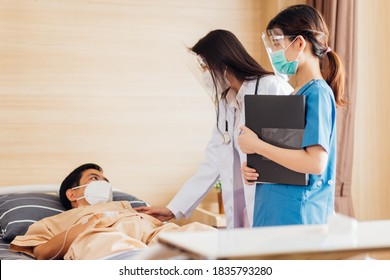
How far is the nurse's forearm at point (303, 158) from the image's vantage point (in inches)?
71.6

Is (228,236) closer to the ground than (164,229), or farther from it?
farther from it

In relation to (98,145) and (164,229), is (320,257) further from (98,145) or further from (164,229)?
(98,145)

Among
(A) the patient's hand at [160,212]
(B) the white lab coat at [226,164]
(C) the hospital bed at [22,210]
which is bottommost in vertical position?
(C) the hospital bed at [22,210]

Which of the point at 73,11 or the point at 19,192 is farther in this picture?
the point at 73,11

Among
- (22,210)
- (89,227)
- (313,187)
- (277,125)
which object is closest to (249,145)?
(277,125)

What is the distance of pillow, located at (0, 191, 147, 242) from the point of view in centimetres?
280

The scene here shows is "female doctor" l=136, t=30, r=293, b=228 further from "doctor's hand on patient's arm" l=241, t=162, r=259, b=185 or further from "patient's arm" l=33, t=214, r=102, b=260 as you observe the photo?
"patient's arm" l=33, t=214, r=102, b=260

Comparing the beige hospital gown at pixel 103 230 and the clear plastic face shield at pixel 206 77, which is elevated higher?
the clear plastic face shield at pixel 206 77

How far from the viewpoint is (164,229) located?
8.04 ft

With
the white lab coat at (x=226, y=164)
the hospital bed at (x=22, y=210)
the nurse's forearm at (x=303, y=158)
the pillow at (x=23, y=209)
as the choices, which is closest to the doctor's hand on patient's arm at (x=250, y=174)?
the nurse's forearm at (x=303, y=158)

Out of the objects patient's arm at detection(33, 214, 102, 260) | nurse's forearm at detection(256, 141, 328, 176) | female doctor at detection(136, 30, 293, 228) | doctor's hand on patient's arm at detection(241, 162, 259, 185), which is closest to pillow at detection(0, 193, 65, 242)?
patient's arm at detection(33, 214, 102, 260)

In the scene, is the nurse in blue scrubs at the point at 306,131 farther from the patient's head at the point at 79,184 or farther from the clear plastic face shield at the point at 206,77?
the patient's head at the point at 79,184

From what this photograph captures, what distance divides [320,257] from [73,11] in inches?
112
